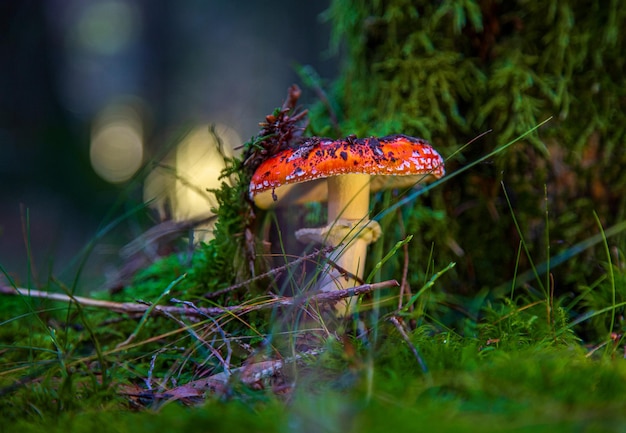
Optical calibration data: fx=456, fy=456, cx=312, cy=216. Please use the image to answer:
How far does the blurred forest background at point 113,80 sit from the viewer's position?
10.6 meters

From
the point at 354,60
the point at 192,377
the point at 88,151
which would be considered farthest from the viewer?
the point at 88,151

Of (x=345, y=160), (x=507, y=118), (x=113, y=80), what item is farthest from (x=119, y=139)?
(x=345, y=160)

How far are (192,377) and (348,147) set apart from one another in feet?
3.31

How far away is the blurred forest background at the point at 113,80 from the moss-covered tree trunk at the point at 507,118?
8666mm

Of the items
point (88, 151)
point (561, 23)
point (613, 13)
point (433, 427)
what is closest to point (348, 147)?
point (433, 427)

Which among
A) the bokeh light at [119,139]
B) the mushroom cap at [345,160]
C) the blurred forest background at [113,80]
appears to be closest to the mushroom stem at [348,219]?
the mushroom cap at [345,160]

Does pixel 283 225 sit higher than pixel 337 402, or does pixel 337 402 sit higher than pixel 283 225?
pixel 283 225

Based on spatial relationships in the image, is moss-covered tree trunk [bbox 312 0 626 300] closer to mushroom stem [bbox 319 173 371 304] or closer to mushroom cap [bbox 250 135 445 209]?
mushroom stem [bbox 319 173 371 304]

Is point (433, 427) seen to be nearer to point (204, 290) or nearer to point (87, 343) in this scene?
point (204, 290)

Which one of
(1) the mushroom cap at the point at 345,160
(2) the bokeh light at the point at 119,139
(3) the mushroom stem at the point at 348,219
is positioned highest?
(2) the bokeh light at the point at 119,139

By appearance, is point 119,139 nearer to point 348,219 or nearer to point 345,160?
point 348,219

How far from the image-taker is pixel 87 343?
230 centimetres

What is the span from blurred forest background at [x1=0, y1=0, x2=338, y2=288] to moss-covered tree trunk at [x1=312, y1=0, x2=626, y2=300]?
867 centimetres

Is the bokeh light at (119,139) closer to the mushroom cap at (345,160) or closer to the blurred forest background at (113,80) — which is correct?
the blurred forest background at (113,80)
